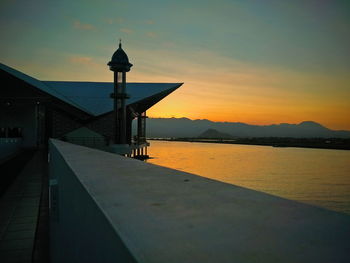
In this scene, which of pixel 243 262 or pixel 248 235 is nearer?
pixel 243 262

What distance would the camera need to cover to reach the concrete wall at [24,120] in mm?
35000

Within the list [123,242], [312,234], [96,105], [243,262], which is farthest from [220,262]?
[96,105]

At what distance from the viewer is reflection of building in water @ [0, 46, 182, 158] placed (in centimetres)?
2987

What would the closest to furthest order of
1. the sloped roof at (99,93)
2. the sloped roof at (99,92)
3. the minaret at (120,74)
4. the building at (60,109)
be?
the building at (60,109)
the minaret at (120,74)
the sloped roof at (99,93)
the sloped roof at (99,92)

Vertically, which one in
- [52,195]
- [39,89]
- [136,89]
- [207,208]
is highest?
[136,89]

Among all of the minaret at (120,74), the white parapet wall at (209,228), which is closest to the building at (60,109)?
the minaret at (120,74)

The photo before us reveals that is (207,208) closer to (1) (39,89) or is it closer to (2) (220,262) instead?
(2) (220,262)

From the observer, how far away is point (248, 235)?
3.99 ft

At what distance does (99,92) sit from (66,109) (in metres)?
14.5

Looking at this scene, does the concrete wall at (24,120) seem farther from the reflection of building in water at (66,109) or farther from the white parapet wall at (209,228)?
the white parapet wall at (209,228)

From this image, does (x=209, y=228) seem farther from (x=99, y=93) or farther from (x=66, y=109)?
(x=99, y=93)

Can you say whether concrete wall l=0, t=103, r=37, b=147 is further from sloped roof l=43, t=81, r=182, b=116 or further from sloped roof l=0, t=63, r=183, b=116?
sloped roof l=43, t=81, r=182, b=116

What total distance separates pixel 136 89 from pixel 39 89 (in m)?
24.1

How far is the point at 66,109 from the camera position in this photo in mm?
38625
